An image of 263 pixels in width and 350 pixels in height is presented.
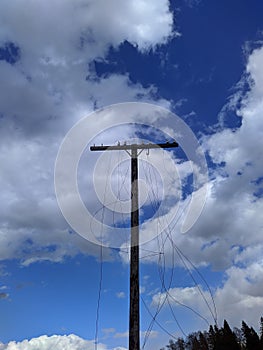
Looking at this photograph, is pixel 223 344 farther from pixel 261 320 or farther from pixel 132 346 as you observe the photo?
pixel 132 346

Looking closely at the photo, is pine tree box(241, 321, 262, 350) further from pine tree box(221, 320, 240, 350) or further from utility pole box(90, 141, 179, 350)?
utility pole box(90, 141, 179, 350)

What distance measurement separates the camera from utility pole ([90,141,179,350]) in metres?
10.8

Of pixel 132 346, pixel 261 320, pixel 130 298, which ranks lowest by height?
pixel 132 346

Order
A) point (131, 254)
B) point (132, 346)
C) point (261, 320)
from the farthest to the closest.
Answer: point (261, 320) < point (131, 254) < point (132, 346)

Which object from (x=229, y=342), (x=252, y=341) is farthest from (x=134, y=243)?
(x=252, y=341)

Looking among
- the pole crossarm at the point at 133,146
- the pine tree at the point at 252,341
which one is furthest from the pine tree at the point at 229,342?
the pole crossarm at the point at 133,146

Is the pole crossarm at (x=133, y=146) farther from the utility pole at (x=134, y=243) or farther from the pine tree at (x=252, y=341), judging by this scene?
the pine tree at (x=252, y=341)

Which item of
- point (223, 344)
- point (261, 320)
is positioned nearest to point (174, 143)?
point (223, 344)

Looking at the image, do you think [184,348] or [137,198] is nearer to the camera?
[137,198]

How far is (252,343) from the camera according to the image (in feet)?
Answer: 161

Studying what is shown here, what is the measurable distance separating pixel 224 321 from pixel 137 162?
4683 centimetres

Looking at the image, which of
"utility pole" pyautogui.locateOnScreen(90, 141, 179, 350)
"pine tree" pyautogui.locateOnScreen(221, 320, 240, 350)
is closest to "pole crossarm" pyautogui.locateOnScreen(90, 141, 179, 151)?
"utility pole" pyautogui.locateOnScreen(90, 141, 179, 350)

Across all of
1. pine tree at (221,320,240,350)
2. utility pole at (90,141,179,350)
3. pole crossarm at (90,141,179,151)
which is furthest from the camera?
pine tree at (221,320,240,350)

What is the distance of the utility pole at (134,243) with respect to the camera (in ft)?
35.3
